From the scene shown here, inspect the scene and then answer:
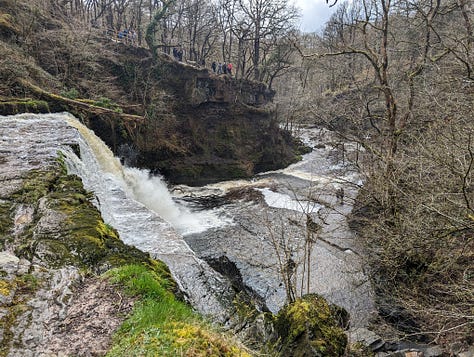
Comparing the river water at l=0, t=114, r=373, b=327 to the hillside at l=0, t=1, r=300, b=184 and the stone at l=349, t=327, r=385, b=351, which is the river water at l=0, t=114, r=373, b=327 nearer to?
the stone at l=349, t=327, r=385, b=351

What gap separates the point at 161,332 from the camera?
2.62m

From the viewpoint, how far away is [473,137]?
19.7 ft

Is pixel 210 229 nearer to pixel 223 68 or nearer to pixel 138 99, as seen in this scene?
pixel 138 99

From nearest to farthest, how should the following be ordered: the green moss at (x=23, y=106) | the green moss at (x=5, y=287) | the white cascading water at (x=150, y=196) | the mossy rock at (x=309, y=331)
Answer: the green moss at (x=5, y=287) < the mossy rock at (x=309, y=331) < the green moss at (x=23, y=106) < the white cascading water at (x=150, y=196)

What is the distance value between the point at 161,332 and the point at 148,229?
5125 millimetres

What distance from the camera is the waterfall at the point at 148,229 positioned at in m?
5.64

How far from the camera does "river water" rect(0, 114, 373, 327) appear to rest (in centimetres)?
655

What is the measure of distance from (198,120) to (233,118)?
313 cm

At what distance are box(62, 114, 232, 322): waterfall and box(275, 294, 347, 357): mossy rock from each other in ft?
3.41

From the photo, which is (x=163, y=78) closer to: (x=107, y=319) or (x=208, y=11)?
(x=208, y=11)

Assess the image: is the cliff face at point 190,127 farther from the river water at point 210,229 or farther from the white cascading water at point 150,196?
the white cascading water at point 150,196

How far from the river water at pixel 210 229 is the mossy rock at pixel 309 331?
1.01 metres

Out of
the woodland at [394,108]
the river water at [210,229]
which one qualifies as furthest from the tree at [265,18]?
the river water at [210,229]

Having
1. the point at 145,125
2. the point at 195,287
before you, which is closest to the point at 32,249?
the point at 195,287
